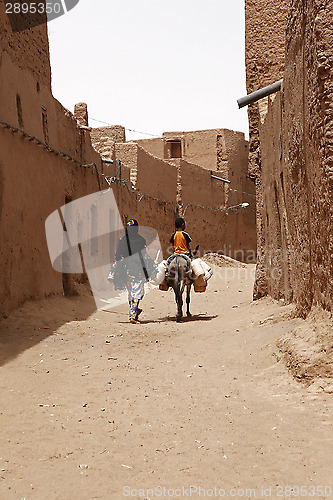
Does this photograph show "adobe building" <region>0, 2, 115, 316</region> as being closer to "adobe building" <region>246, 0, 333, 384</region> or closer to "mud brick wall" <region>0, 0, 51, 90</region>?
"mud brick wall" <region>0, 0, 51, 90</region>

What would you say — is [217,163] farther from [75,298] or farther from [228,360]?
[228,360]

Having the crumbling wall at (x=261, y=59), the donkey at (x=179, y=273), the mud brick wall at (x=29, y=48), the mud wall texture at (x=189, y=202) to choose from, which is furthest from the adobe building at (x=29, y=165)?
the mud wall texture at (x=189, y=202)

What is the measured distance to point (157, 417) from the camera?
155 inches


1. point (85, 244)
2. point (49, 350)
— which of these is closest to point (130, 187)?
point (85, 244)

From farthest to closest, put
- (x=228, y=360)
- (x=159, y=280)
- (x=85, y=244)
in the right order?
(x=85, y=244) < (x=159, y=280) < (x=228, y=360)

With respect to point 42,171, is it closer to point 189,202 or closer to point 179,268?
point 179,268

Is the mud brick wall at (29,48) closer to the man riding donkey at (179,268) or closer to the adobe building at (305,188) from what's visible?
the man riding donkey at (179,268)

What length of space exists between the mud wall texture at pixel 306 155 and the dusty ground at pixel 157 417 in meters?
Answer: 0.78

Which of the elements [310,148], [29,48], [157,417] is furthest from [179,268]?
[157,417]

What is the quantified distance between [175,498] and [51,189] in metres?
7.17

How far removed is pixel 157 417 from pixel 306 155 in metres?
2.70

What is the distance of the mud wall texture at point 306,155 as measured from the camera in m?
4.09

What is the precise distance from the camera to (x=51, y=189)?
919cm

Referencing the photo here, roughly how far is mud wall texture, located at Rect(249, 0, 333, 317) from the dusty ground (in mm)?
779
